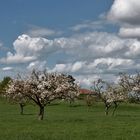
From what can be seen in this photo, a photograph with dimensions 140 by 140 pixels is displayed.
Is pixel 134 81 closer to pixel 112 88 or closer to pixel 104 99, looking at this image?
pixel 104 99

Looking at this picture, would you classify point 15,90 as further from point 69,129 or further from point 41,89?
point 69,129

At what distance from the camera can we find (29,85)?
2311 inches

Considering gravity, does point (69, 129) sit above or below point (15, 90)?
below

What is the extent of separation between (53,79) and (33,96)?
4.19 meters

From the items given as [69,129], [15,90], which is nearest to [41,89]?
[15,90]

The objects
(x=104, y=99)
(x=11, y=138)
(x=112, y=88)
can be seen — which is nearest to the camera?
(x=11, y=138)

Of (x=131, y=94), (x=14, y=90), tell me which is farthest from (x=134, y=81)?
(x=14, y=90)

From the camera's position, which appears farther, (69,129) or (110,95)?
(110,95)

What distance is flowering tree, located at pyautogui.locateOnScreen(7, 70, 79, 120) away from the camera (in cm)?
5816

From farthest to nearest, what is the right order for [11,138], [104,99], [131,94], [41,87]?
[104,99] < [131,94] < [41,87] < [11,138]

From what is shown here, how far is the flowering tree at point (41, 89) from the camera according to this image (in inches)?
2290

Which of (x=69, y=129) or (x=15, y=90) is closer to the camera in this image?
(x=69, y=129)

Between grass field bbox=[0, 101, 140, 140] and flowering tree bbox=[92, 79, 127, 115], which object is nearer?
grass field bbox=[0, 101, 140, 140]

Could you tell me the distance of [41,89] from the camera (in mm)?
57719
